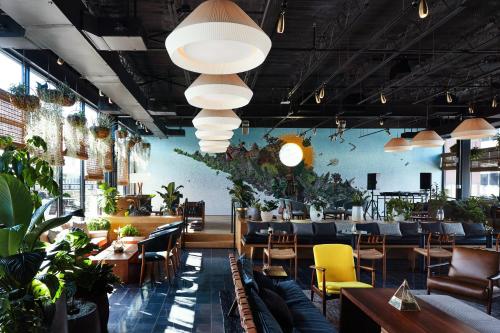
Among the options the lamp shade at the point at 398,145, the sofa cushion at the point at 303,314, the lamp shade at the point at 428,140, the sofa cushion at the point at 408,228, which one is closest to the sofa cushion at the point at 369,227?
the sofa cushion at the point at 408,228

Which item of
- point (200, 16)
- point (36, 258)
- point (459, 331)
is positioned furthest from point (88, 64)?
point (459, 331)

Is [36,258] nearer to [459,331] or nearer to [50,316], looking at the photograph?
[50,316]

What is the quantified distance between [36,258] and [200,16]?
1.98 metres

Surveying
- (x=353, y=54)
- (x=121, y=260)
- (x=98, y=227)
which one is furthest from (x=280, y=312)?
(x=98, y=227)

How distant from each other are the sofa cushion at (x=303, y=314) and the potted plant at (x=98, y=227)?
515 centimetres

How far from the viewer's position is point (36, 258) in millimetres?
2535

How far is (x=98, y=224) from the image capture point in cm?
825

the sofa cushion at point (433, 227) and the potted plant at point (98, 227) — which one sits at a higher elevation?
the sofa cushion at point (433, 227)

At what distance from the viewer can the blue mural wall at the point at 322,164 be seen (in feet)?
47.3

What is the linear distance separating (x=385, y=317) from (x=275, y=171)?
1171 centimetres

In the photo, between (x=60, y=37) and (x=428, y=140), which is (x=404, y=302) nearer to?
(x=60, y=37)

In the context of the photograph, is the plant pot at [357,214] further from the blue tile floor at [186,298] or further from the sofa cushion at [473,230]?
the sofa cushion at [473,230]

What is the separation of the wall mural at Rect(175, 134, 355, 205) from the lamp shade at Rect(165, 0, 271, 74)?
39.7ft

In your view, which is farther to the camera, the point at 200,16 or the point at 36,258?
the point at 36,258
